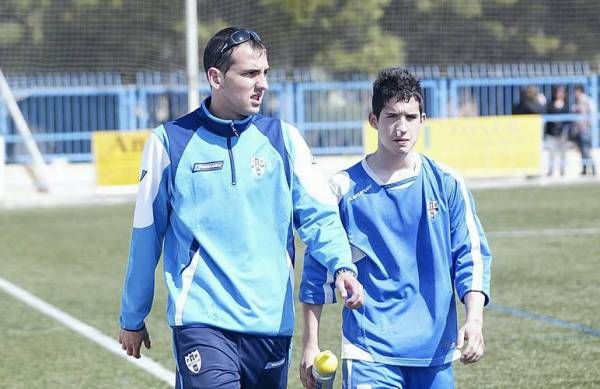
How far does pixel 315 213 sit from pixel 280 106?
86.4ft

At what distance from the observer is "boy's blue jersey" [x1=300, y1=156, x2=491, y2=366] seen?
16.0 ft

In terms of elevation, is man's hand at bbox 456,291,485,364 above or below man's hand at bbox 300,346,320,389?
above

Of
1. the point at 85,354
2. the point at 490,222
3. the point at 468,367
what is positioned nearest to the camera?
the point at 468,367

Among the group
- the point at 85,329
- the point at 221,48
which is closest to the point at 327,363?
the point at 221,48

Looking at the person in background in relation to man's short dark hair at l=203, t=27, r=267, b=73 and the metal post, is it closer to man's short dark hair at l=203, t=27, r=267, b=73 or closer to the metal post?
the metal post

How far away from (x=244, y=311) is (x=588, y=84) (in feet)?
90.7

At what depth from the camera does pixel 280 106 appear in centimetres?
3102

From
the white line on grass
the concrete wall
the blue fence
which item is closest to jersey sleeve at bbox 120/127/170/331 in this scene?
the white line on grass

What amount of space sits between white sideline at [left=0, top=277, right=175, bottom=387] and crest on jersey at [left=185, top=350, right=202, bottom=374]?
3505 mm

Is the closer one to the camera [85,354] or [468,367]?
[468,367]

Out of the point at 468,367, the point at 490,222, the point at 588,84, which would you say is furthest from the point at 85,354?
the point at 588,84

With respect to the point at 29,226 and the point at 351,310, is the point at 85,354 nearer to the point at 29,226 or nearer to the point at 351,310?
the point at 351,310

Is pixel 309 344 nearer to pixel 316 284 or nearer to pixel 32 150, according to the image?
pixel 316 284

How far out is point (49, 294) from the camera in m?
12.5
